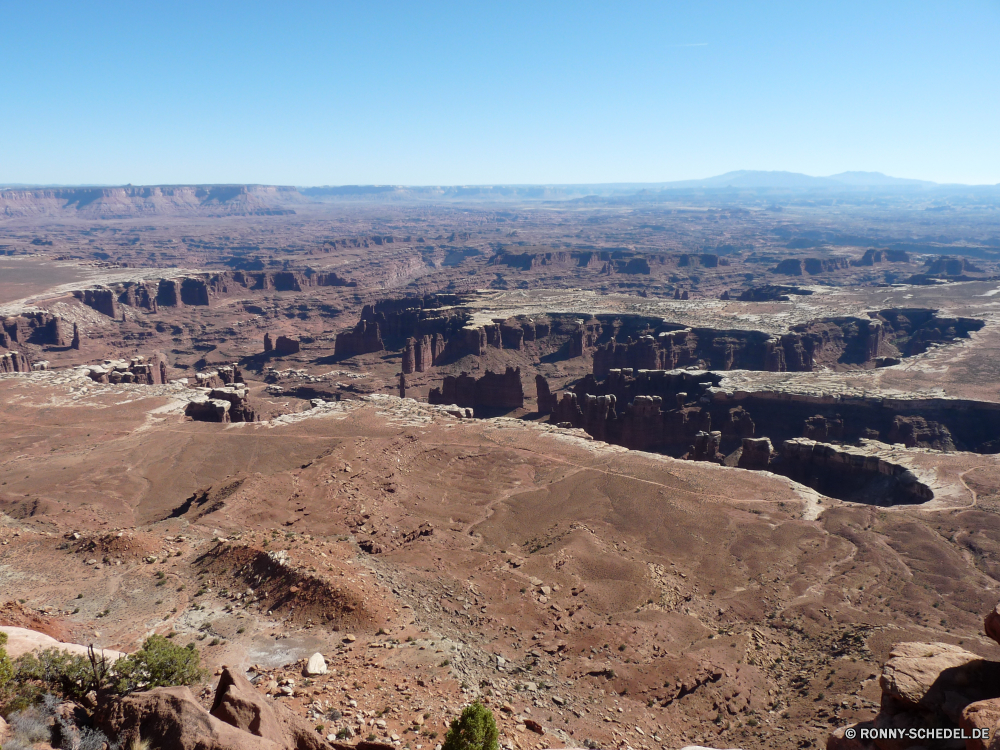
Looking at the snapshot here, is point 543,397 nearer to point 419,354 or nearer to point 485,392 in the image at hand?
point 485,392

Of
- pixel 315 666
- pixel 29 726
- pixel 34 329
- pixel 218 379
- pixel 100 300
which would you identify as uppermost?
pixel 29 726

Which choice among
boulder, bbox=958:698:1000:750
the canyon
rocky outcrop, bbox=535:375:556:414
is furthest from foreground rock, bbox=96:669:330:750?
rocky outcrop, bbox=535:375:556:414

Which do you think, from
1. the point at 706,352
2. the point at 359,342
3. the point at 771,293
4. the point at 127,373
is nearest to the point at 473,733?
the point at 127,373

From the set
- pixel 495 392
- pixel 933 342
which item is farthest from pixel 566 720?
pixel 933 342

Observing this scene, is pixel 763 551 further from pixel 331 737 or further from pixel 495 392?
pixel 495 392

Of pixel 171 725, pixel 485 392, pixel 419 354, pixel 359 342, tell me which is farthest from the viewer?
pixel 359 342
